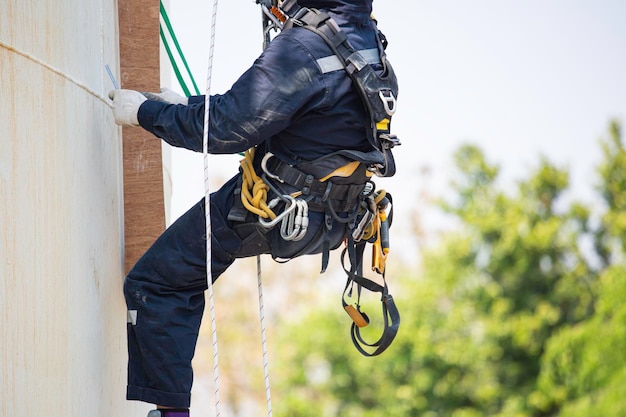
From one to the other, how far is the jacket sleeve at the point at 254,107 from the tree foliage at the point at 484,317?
12265mm

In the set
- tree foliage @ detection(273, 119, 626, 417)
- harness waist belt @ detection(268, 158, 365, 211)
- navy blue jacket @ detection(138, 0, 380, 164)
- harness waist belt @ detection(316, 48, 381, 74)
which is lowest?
tree foliage @ detection(273, 119, 626, 417)

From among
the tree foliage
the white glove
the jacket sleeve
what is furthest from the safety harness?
the tree foliage

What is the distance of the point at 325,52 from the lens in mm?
3543

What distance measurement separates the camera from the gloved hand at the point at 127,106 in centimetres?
362

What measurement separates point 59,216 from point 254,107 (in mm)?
779

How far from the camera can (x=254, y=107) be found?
3439 mm

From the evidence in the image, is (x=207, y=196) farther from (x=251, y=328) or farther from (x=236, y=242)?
(x=251, y=328)

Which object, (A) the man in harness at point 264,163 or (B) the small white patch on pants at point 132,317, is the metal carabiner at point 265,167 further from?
(B) the small white patch on pants at point 132,317

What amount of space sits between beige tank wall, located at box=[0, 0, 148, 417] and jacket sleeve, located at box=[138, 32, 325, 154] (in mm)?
338

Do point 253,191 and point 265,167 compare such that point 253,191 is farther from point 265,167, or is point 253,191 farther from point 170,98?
point 170,98

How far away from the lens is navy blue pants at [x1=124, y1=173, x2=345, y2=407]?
11.7 feet

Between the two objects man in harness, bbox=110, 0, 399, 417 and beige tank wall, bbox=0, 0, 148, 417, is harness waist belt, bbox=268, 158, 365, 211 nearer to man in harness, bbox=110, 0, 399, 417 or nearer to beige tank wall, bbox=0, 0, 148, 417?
man in harness, bbox=110, 0, 399, 417

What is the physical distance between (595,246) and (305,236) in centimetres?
1408

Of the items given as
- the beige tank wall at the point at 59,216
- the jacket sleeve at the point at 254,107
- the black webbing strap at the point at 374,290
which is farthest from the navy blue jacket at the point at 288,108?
the black webbing strap at the point at 374,290
